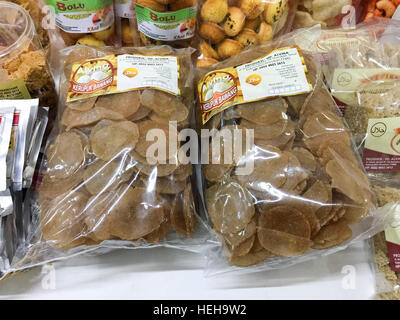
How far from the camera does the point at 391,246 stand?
0.82 meters

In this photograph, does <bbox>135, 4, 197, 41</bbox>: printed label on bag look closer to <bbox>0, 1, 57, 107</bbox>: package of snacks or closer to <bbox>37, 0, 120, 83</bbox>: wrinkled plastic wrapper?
<bbox>37, 0, 120, 83</bbox>: wrinkled plastic wrapper

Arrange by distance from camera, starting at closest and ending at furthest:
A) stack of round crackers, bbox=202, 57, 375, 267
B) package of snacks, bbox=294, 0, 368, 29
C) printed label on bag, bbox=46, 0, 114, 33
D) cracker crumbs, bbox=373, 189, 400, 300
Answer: stack of round crackers, bbox=202, 57, 375, 267, cracker crumbs, bbox=373, 189, 400, 300, printed label on bag, bbox=46, 0, 114, 33, package of snacks, bbox=294, 0, 368, 29

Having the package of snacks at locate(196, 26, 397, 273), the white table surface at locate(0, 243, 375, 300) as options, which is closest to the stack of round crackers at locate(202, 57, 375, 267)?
the package of snacks at locate(196, 26, 397, 273)

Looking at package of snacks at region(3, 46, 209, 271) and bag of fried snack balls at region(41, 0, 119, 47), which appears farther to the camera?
bag of fried snack balls at region(41, 0, 119, 47)

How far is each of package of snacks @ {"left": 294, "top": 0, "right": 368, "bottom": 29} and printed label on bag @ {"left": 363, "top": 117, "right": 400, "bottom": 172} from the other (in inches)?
14.9

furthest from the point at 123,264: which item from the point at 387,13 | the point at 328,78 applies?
the point at 387,13

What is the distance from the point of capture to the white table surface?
81 centimetres

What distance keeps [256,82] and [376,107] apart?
30 cm

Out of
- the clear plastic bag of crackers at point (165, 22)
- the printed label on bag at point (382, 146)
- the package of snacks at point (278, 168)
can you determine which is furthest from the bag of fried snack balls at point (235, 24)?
the printed label on bag at point (382, 146)

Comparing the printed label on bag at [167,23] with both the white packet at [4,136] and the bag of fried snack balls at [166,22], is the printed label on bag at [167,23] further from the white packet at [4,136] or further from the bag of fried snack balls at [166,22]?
the white packet at [4,136]

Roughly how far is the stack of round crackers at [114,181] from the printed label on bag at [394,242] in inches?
17.2

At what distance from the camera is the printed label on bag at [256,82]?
787 millimetres

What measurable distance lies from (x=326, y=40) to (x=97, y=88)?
1.95 feet

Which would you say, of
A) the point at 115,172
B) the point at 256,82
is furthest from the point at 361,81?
the point at 115,172
